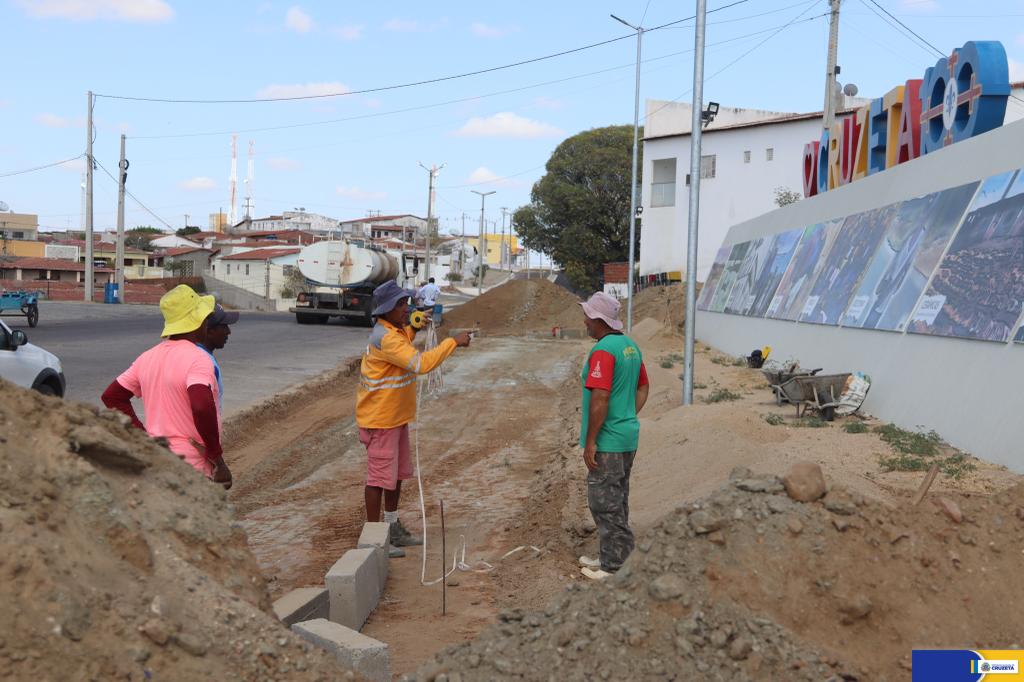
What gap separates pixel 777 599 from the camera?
14.4 ft

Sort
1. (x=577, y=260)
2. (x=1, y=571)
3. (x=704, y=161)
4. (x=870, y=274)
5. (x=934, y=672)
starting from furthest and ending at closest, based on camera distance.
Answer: (x=577, y=260), (x=704, y=161), (x=870, y=274), (x=934, y=672), (x=1, y=571)

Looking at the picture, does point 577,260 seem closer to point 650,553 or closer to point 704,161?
point 704,161

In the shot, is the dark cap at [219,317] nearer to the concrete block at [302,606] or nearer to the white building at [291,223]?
the concrete block at [302,606]

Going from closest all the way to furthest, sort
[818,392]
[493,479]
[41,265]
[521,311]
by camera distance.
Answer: [493,479]
[818,392]
[521,311]
[41,265]

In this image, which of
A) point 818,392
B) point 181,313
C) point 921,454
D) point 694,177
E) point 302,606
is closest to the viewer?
point 302,606

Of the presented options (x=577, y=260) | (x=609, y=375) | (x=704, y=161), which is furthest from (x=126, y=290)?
(x=609, y=375)

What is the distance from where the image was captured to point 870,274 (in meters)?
13.0

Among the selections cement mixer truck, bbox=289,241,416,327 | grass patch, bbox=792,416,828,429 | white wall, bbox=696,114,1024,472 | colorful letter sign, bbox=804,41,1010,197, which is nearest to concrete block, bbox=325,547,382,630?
white wall, bbox=696,114,1024,472

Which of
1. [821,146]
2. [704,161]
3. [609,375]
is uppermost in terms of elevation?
[704,161]

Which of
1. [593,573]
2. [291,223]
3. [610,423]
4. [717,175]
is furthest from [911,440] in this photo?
[291,223]

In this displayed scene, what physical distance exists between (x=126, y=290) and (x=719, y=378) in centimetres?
3969

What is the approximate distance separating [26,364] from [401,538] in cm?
491

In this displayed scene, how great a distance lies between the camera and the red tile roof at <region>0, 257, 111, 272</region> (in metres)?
58.0

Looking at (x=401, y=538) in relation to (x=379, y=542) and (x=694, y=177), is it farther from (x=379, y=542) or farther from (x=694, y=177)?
(x=694, y=177)
